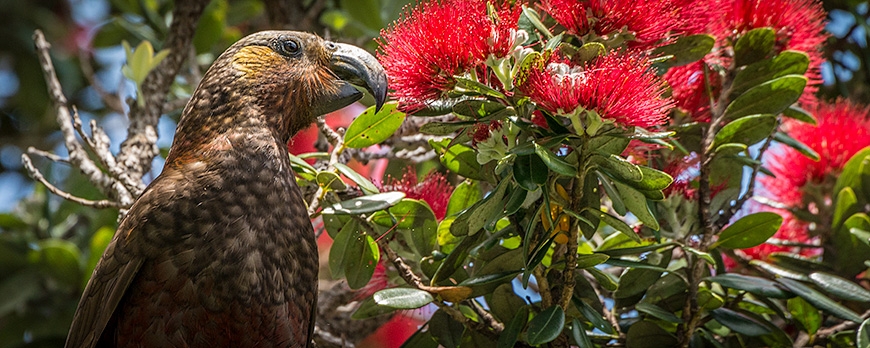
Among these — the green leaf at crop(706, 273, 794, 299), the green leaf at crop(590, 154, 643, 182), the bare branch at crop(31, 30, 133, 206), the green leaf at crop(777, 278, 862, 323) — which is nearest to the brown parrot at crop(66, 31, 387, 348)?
the bare branch at crop(31, 30, 133, 206)

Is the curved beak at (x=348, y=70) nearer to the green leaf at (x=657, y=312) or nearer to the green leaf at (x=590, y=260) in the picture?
the green leaf at (x=590, y=260)

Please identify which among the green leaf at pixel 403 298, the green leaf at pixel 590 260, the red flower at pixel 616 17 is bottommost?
the green leaf at pixel 590 260

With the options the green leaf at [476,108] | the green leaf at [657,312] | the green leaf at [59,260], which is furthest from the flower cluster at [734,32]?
the green leaf at [59,260]

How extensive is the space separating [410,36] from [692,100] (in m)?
0.86

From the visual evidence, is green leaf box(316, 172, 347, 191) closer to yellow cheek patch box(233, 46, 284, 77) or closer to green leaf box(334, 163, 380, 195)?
green leaf box(334, 163, 380, 195)

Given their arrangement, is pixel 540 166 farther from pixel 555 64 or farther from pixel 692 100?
pixel 692 100

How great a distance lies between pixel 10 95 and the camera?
5285 millimetres

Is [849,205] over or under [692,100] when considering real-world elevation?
under

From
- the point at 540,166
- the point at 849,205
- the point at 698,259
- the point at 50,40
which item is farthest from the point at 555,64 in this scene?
the point at 50,40

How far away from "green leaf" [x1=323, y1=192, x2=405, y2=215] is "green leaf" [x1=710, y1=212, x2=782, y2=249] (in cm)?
83

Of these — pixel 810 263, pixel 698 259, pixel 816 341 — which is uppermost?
pixel 698 259

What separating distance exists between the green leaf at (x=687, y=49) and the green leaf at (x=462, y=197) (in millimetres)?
585

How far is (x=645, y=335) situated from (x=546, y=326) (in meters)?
0.42

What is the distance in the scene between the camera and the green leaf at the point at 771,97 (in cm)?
232
